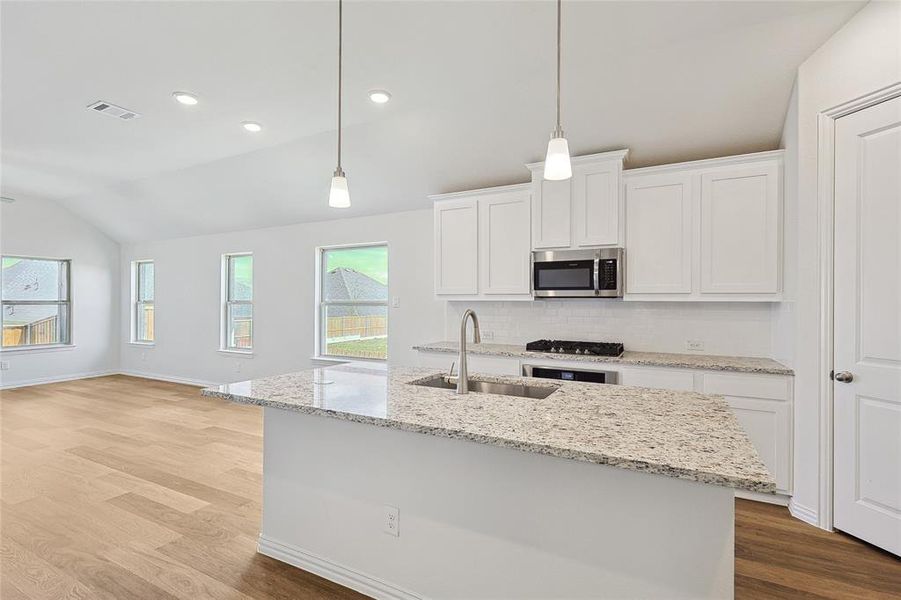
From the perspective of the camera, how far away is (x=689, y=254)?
3.39m

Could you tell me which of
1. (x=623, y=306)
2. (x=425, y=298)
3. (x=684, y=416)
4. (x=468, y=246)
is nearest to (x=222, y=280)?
(x=425, y=298)

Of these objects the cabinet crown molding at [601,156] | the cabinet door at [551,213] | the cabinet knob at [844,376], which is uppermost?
the cabinet crown molding at [601,156]

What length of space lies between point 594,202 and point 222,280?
544cm

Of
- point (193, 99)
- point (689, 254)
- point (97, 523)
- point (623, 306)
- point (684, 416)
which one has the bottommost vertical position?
point (97, 523)

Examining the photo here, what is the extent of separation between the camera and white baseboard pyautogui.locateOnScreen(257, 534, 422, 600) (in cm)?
199

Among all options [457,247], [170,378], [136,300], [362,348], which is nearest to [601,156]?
[457,247]

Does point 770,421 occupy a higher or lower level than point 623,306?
lower

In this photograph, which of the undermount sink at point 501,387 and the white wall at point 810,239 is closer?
the undermount sink at point 501,387

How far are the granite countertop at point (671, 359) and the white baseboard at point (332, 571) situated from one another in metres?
2.09

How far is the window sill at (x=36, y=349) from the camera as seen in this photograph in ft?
21.7

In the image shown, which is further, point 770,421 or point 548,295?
point 548,295

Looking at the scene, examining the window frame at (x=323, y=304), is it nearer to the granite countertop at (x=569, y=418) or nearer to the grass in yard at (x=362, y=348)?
the grass in yard at (x=362, y=348)

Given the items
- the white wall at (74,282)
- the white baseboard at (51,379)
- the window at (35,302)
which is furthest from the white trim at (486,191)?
the white baseboard at (51,379)

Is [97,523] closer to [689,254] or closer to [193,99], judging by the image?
[193,99]
